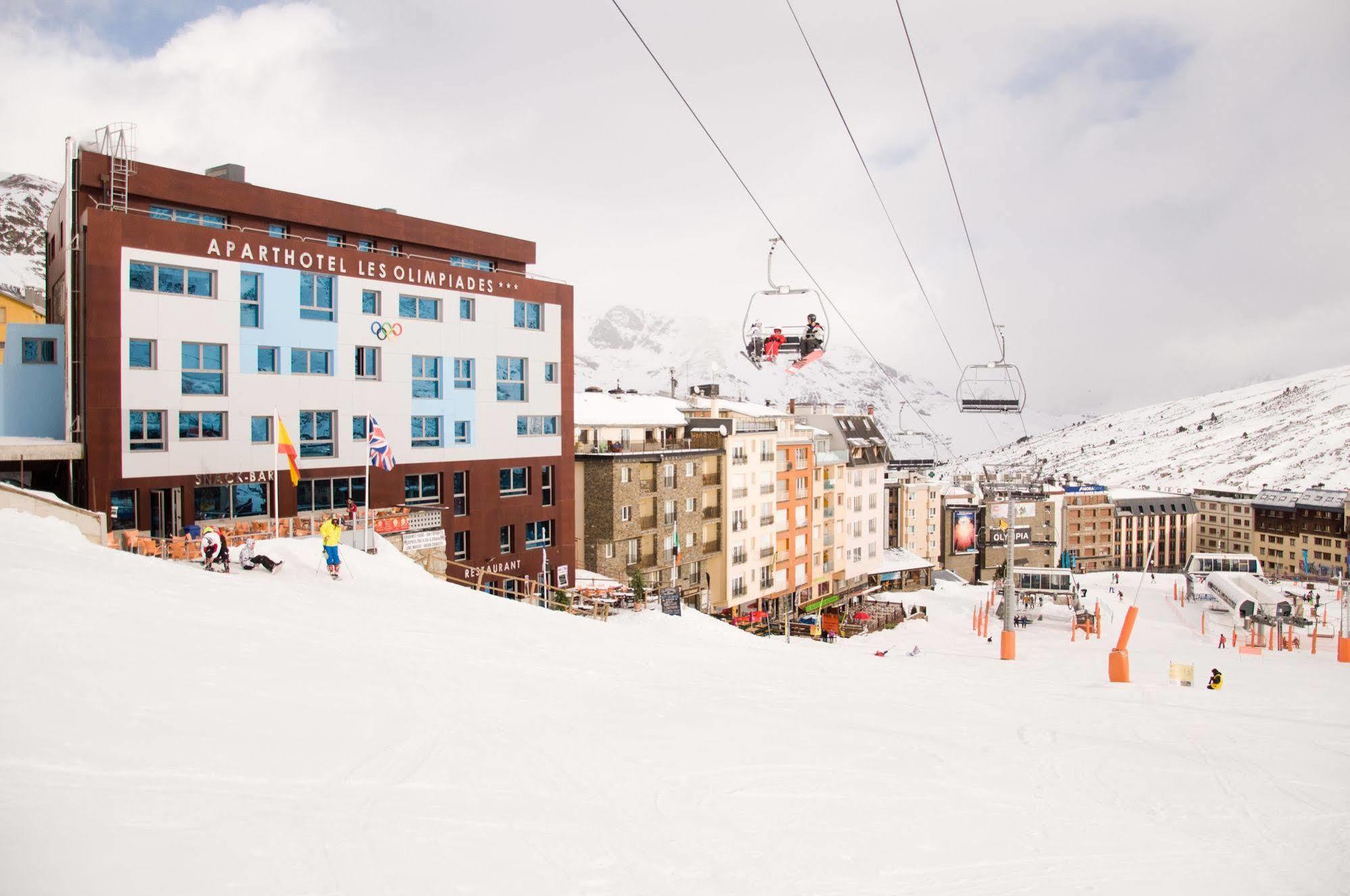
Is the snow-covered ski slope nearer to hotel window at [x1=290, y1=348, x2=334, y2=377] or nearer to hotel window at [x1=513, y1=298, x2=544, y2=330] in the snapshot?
hotel window at [x1=290, y1=348, x2=334, y2=377]

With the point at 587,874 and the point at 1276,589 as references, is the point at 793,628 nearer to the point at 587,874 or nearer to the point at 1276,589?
the point at 1276,589

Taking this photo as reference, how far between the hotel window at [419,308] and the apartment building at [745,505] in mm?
22535

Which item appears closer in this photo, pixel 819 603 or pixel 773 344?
pixel 773 344

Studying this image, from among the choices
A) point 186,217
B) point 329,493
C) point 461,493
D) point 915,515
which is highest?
point 186,217

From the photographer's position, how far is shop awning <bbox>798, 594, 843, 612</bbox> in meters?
66.3

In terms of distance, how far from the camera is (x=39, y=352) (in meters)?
28.5

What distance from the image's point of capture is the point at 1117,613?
70938 millimetres

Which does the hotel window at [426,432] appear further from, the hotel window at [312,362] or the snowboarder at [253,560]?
the snowboarder at [253,560]

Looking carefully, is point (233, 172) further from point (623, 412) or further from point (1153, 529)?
point (1153, 529)

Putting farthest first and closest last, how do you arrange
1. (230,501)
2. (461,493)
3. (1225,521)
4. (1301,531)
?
(1225,521) < (1301,531) < (461,493) < (230,501)

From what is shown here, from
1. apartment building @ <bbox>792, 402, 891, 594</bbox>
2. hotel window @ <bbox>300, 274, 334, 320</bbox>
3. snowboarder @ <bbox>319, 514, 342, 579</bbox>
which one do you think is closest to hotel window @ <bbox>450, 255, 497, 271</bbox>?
hotel window @ <bbox>300, 274, 334, 320</bbox>

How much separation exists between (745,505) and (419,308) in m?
28.2

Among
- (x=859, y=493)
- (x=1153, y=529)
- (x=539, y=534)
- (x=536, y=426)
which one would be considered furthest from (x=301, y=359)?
(x=1153, y=529)

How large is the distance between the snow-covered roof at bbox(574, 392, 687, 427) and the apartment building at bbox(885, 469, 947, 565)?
200 feet
